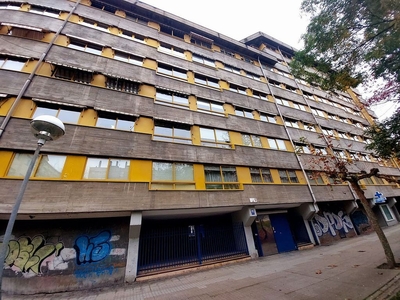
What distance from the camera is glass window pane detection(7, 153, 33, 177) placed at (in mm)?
7005

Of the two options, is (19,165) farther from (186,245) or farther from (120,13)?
(120,13)

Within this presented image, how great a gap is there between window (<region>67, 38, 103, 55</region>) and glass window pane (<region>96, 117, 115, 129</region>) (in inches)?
215

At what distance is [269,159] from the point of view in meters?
13.1

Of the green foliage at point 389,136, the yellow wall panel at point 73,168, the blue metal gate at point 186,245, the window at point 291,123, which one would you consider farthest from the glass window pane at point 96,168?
the window at point 291,123

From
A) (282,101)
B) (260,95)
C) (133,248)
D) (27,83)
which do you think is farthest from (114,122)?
(282,101)

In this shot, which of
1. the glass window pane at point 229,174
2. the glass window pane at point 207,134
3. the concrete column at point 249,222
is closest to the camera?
the concrete column at point 249,222

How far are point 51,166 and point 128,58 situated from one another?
29.3 ft

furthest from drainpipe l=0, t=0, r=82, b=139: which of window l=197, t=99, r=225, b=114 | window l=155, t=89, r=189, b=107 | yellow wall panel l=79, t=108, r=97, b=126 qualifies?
window l=197, t=99, r=225, b=114

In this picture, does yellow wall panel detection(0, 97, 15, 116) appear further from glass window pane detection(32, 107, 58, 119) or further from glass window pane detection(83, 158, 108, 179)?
glass window pane detection(83, 158, 108, 179)

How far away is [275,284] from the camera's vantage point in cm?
589

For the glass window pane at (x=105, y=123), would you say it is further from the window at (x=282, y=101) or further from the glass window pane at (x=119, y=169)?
the window at (x=282, y=101)

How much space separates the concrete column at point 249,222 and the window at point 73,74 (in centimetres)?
1230

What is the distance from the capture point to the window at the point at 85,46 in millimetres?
11169

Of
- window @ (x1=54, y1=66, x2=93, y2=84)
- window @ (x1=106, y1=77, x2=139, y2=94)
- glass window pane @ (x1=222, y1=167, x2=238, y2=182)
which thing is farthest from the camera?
glass window pane @ (x1=222, y1=167, x2=238, y2=182)
